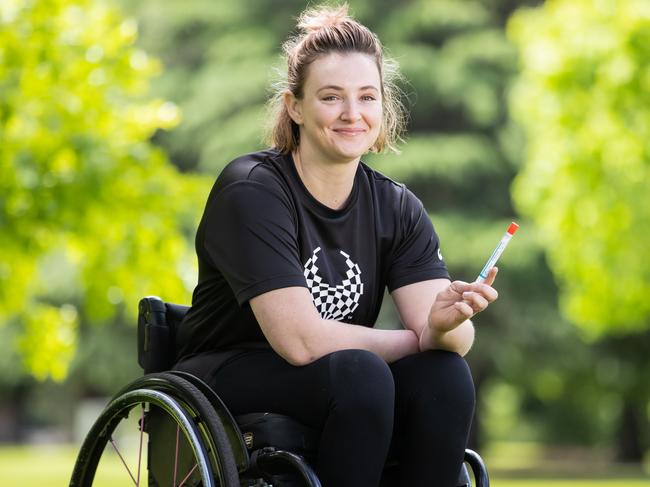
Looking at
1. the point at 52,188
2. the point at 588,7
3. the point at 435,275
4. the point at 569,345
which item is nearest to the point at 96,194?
the point at 52,188

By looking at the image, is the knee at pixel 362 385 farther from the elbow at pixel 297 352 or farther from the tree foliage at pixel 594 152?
the tree foliage at pixel 594 152

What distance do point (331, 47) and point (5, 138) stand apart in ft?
22.3

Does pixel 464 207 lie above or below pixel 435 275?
above

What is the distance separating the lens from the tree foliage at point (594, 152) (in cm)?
1536

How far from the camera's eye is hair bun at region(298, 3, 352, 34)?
337 centimetres

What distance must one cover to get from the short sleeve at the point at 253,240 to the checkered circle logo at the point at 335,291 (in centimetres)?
7

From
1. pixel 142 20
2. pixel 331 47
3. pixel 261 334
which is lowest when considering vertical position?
pixel 261 334

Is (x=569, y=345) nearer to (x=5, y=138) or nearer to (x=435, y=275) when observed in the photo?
(x=5, y=138)

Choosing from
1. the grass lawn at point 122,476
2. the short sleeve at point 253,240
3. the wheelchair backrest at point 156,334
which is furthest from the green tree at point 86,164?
the short sleeve at point 253,240

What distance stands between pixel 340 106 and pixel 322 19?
27cm

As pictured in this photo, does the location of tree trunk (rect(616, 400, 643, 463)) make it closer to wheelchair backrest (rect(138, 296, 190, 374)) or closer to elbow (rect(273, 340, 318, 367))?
wheelchair backrest (rect(138, 296, 190, 374))

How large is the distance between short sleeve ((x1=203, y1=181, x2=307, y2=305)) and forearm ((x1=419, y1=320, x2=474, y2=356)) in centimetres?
32

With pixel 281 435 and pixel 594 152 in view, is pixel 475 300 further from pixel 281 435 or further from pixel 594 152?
pixel 594 152

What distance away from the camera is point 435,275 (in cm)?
338
